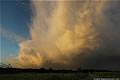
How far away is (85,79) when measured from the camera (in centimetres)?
4150

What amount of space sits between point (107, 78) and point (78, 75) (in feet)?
48.5

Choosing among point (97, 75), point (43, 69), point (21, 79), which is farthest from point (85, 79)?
point (43, 69)

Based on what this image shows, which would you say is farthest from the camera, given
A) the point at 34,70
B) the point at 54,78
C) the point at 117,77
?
the point at 34,70

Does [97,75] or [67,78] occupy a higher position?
[97,75]

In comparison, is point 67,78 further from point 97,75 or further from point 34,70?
point 34,70

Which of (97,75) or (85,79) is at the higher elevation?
(97,75)

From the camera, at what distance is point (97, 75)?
34125 mm

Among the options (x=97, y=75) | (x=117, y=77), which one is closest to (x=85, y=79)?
(x=97, y=75)

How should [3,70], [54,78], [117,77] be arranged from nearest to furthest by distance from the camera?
[117,77]
[54,78]
[3,70]

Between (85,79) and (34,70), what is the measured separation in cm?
3758

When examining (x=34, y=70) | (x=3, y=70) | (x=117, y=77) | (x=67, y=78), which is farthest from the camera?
(x=34, y=70)

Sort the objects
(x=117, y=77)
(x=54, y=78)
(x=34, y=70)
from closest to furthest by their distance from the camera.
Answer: (x=117, y=77)
(x=54, y=78)
(x=34, y=70)

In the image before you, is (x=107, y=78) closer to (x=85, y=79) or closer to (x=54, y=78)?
(x=85, y=79)

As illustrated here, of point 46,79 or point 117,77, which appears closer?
point 117,77
